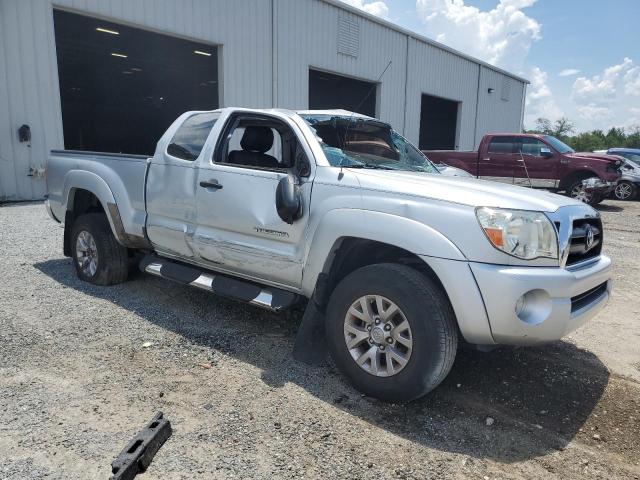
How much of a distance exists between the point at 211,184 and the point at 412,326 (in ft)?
6.81

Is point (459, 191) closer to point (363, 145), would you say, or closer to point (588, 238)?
point (588, 238)

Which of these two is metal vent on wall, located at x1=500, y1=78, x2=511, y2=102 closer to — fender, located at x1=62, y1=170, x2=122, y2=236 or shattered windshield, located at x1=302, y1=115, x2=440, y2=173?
shattered windshield, located at x1=302, y1=115, x2=440, y2=173

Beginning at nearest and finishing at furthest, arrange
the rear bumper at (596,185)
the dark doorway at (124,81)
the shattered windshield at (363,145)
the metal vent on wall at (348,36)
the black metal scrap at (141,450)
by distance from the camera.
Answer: the black metal scrap at (141,450) < the shattered windshield at (363,145) < the rear bumper at (596,185) < the dark doorway at (124,81) < the metal vent on wall at (348,36)

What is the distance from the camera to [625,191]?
15.1 meters

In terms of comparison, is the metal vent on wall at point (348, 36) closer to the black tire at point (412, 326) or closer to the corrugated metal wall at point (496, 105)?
the corrugated metal wall at point (496, 105)

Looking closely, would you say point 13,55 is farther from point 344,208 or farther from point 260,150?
point 344,208

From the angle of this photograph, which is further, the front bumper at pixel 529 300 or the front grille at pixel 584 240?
the front grille at pixel 584 240

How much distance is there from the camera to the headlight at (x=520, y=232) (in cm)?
283

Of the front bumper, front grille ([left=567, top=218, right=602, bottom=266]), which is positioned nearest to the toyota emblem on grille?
front grille ([left=567, top=218, right=602, bottom=266])

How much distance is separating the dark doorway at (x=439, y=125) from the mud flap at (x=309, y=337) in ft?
74.8

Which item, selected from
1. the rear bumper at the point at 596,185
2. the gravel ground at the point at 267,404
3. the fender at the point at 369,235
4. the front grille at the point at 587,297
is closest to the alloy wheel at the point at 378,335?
the gravel ground at the point at 267,404

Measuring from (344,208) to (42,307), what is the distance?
10.6 feet

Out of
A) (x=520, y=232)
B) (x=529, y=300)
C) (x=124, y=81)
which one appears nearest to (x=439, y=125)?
(x=124, y=81)

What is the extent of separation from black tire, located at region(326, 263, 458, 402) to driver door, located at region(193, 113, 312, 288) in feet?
1.91
